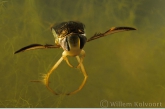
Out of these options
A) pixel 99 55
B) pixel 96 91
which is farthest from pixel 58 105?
pixel 99 55

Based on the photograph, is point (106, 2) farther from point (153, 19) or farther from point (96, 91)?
point (96, 91)

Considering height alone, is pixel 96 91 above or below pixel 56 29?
below

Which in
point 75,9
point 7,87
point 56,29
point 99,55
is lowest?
point 7,87

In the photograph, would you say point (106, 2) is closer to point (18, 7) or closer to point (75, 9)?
point (75, 9)

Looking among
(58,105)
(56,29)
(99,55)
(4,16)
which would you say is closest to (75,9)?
(99,55)

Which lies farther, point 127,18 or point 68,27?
point 127,18

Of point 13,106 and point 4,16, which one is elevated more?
point 4,16
